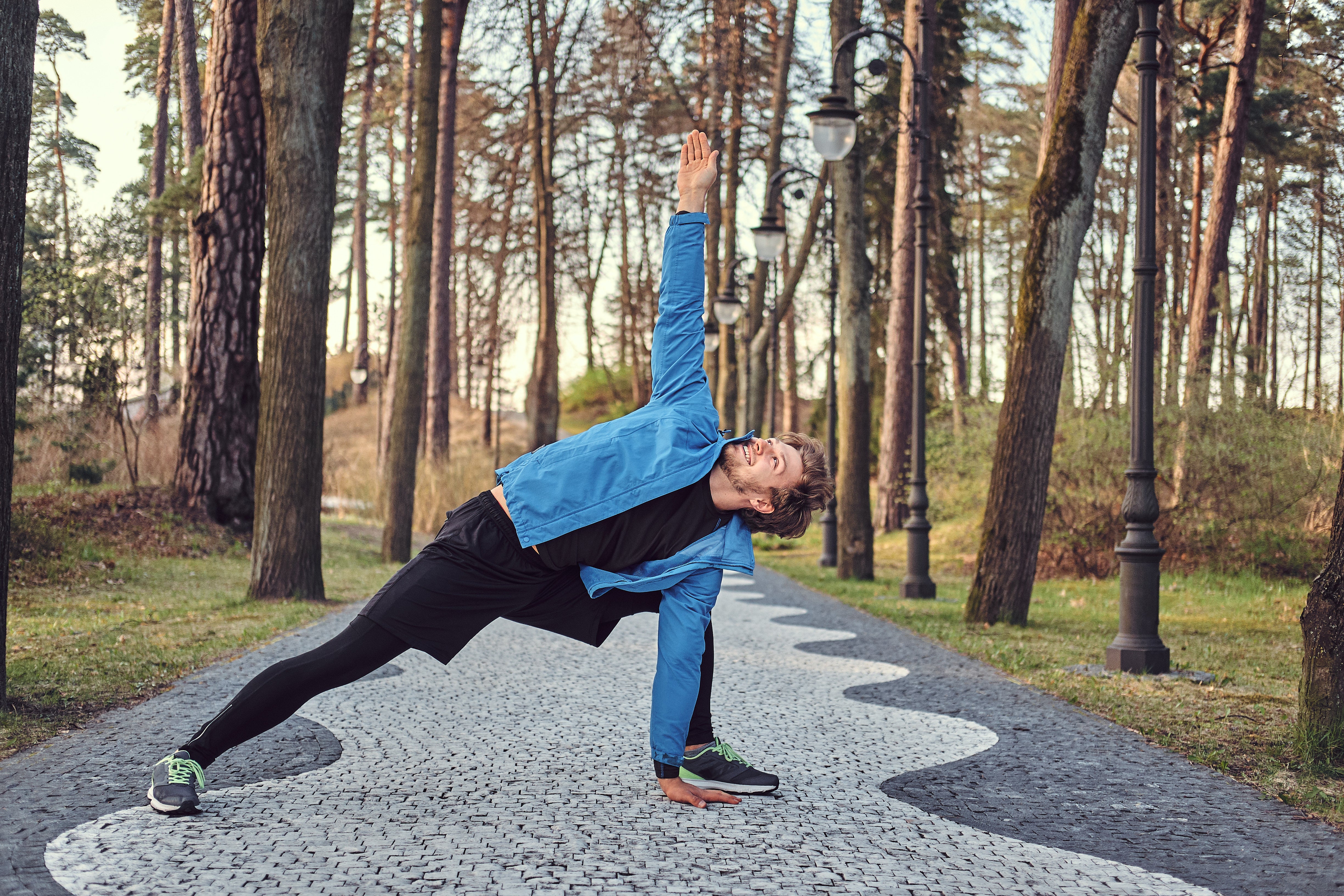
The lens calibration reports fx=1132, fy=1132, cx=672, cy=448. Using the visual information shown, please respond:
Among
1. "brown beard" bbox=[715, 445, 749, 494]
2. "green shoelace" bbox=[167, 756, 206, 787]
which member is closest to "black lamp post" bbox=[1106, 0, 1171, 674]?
"brown beard" bbox=[715, 445, 749, 494]

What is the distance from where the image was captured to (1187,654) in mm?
8117

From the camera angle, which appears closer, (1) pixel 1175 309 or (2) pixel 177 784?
(2) pixel 177 784

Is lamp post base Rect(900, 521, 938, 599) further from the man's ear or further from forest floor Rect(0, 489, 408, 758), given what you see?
the man's ear

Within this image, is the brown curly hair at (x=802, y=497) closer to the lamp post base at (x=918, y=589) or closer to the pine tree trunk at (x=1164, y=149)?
the lamp post base at (x=918, y=589)

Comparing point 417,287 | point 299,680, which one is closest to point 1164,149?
point 417,287

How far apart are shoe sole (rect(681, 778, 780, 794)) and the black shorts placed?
0.76 metres

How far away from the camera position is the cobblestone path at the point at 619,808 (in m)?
3.12

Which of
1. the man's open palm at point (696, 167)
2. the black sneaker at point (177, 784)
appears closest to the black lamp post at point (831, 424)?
the man's open palm at point (696, 167)

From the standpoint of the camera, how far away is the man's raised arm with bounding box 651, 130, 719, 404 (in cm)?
380

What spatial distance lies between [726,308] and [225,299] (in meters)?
9.61

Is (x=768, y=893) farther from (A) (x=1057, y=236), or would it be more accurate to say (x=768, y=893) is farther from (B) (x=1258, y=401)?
(B) (x=1258, y=401)

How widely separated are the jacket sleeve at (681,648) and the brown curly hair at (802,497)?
0.72 ft

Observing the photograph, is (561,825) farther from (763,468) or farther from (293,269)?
(293,269)

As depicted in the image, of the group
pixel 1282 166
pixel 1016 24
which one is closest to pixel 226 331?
pixel 1016 24
